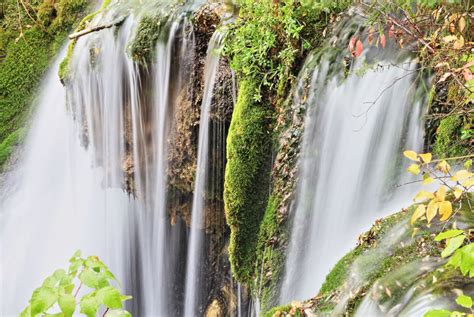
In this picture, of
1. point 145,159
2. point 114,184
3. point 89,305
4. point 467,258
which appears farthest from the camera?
point 114,184

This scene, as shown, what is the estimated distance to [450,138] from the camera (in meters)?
3.20

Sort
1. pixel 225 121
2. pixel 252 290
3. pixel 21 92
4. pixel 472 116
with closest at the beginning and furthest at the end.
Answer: pixel 472 116 < pixel 252 290 < pixel 225 121 < pixel 21 92

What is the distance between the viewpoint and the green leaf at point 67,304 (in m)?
1.34

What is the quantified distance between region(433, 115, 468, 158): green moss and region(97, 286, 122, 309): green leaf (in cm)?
267

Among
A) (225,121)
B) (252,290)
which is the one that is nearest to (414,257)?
(252,290)

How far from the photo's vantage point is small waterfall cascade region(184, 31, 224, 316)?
5070mm

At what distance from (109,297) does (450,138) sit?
2728mm

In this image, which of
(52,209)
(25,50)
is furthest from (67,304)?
(25,50)

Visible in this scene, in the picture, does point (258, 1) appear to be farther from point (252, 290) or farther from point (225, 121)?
point (252, 290)

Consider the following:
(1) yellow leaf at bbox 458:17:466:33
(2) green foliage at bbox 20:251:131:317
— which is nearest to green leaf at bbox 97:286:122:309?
(2) green foliage at bbox 20:251:131:317

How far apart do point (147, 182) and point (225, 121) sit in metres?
1.53

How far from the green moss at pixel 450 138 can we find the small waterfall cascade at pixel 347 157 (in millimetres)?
175

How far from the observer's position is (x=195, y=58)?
5.32 metres

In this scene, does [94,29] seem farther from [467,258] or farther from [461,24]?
[467,258]
